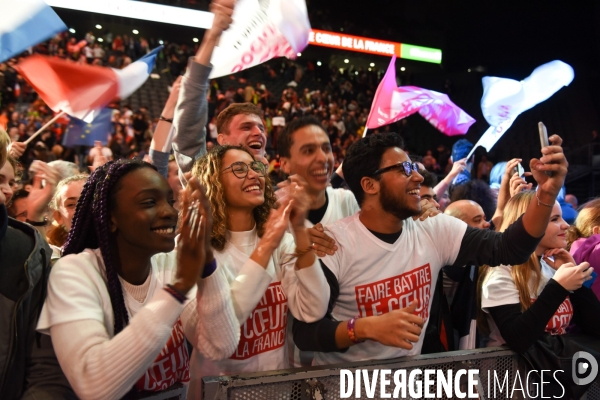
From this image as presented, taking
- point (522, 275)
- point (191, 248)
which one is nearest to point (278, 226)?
point (191, 248)

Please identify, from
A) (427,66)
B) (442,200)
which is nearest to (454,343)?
(442,200)

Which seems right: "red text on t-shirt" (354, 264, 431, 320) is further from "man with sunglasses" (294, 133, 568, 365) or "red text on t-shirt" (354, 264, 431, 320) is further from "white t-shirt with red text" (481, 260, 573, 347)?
"white t-shirt with red text" (481, 260, 573, 347)

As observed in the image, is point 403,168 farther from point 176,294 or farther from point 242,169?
point 176,294

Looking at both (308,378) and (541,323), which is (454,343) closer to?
(541,323)

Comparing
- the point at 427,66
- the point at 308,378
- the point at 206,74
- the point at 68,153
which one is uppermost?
the point at 427,66

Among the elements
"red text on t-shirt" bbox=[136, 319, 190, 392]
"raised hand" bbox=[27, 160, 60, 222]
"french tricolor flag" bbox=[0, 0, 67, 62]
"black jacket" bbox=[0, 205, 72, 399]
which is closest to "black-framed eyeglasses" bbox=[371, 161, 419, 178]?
"red text on t-shirt" bbox=[136, 319, 190, 392]

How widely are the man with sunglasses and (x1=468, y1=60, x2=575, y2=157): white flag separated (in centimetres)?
289

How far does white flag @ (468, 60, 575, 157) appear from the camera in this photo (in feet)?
16.0

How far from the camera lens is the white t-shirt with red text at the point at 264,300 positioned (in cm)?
191

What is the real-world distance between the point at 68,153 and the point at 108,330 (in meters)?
7.54

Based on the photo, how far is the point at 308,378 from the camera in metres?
1.78

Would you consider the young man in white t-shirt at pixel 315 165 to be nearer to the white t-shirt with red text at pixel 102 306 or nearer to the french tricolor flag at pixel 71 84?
the white t-shirt with red text at pixel 102 306

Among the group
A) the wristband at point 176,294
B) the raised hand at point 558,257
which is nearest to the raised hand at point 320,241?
the wristband at point 176,294

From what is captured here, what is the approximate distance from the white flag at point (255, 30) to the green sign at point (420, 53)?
18.8 meters
